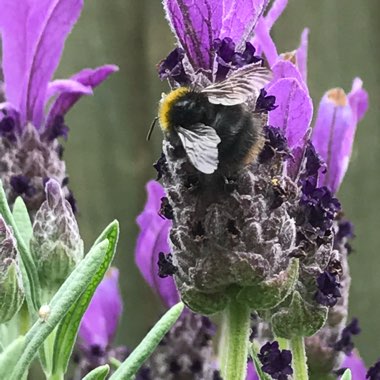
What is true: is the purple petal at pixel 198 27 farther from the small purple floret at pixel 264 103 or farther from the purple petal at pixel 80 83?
the purple petal at pixel 80 83

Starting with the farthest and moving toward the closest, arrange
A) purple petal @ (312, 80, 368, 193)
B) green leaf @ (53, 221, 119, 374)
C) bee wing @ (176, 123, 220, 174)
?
purple petal @ (312, 80, 368, 193)
green leaf @ (53, 221, 119, 374)
bee wing @ (176, 123, 220, 174)

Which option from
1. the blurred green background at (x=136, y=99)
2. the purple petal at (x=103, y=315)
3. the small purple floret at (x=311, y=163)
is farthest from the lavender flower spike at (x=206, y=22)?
the blurred green background at (x=136, y=99)

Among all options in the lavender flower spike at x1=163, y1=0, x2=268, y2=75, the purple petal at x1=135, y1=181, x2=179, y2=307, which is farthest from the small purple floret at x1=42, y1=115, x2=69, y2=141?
the lavender flower spike at x1=163, y1=0, x2=268, y2=75

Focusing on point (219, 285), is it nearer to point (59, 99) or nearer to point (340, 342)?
point (340, 342)

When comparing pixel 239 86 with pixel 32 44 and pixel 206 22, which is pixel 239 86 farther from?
pixel 32 44

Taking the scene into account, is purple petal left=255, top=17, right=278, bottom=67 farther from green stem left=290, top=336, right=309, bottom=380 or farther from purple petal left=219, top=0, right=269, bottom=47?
green stem left=290, top=336, right=309, bottom=380
